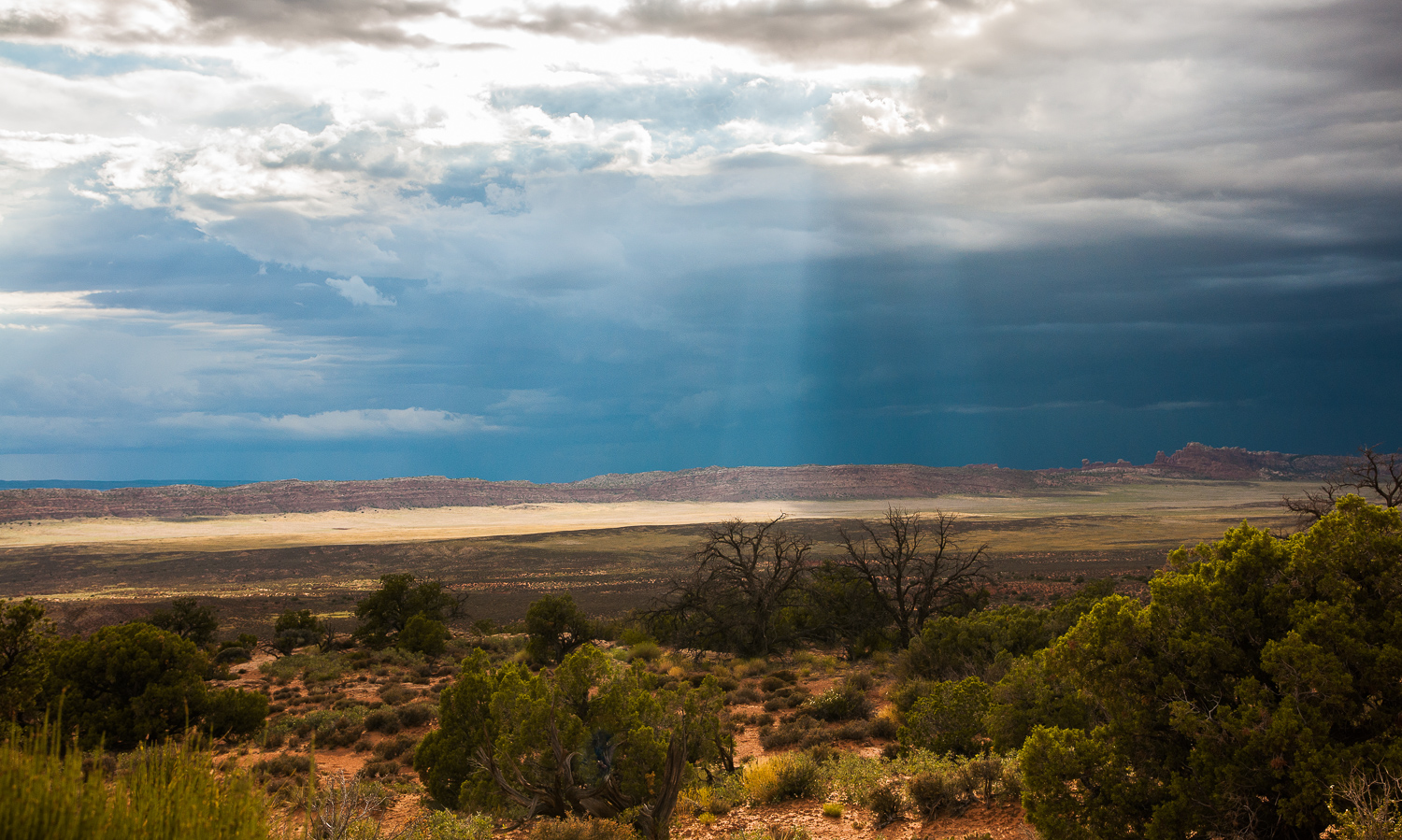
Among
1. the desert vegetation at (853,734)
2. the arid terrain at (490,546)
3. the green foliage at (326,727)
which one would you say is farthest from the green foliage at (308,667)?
the arid terrain at (490,546)

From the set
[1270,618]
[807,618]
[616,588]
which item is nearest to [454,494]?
[616,588]

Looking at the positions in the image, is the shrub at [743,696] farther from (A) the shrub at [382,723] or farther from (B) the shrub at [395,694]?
(B) the shrub at [395,694]

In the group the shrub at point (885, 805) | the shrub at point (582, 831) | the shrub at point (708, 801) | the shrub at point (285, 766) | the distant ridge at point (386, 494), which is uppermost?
the shrub at point (582, 831)

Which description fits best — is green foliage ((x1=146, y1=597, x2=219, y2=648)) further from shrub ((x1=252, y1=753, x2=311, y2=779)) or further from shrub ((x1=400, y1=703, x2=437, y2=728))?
shrub ((x1=252, y1=753, x2=311, y2=779))

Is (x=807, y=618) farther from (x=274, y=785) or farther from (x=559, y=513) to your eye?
(x=559, y=513)

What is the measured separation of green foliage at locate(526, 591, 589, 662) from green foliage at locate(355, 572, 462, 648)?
5468 millimetres

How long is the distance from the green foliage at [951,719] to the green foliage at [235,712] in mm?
13359

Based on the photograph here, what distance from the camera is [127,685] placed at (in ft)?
53.4

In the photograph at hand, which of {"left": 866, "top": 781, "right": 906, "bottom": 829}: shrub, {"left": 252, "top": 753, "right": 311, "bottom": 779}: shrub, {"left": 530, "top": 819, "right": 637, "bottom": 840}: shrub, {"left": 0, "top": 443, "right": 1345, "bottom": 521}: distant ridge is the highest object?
{"left": 530, "top": 819, "right": 637, "bottom": 840}: shrub

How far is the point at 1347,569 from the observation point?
21.9 feet

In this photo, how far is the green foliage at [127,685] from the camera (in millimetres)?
15492

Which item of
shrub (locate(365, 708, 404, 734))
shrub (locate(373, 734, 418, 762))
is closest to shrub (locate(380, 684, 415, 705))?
shrub (locate(365, 708, 404, 734))

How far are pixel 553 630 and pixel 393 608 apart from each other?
847 centimetres

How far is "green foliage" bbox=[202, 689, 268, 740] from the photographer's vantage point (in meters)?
16.3
